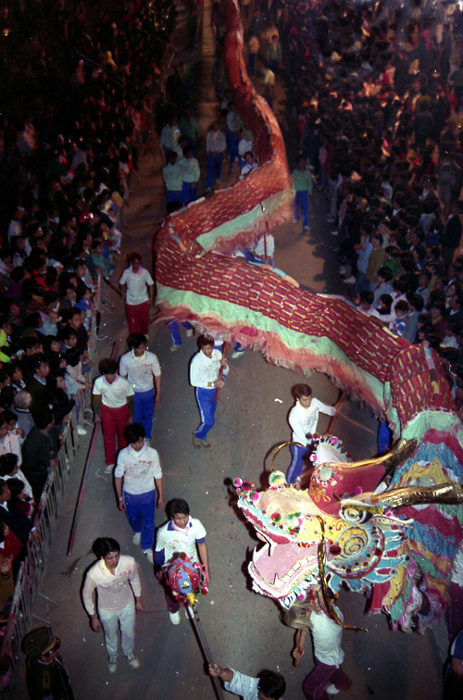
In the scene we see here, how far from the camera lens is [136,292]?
315 inches

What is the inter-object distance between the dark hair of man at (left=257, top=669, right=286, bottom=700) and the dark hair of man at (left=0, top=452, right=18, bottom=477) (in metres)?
2.51

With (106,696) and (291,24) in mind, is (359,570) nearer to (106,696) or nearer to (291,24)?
(106,696)

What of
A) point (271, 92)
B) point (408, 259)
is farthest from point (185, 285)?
point (271, 92)

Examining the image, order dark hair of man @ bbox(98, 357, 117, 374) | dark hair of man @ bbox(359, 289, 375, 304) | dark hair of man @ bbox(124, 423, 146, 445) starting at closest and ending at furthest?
dark hair of man @ bbox(124, 423, 146, 445)
dark hair of man @ bbox(98, 357, 117, 374)
dark hair of man @ bbox(359, 289, 375, 304)

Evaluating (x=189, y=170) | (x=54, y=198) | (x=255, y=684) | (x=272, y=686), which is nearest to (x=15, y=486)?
(x=255, y=684)

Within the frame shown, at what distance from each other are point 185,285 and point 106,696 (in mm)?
3861

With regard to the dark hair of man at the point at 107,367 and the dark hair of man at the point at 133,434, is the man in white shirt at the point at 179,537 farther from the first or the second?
the dark hair of man at the point at 107,367

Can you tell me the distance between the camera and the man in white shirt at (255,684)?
3.99 meters

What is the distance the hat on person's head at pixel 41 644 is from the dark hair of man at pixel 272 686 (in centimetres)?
136

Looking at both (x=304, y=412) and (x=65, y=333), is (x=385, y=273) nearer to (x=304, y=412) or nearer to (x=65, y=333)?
(x=304, y=412)

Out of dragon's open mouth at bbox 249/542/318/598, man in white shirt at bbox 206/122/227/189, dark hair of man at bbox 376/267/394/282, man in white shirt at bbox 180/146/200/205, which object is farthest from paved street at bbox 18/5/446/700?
man in white shirt at bbox 206/122/227/189

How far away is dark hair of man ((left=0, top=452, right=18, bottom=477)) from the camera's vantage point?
518cm

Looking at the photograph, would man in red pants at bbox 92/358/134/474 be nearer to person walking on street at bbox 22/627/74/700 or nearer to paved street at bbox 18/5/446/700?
paved street at bbox 18/5/446/700

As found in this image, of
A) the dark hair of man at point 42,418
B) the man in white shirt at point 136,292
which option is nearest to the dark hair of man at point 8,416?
the dark hair of man at point 42,418
